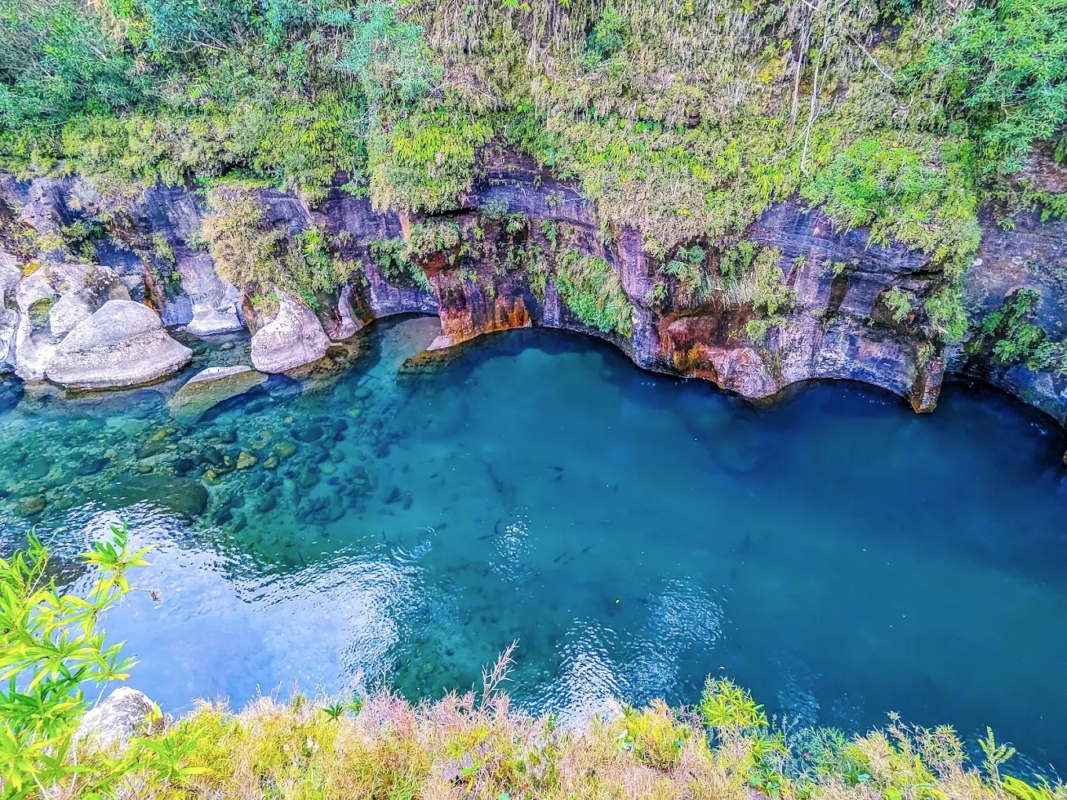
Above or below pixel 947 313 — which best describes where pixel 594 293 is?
below

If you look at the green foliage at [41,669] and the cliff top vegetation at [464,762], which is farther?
the cliff top vegetation at [464,762]

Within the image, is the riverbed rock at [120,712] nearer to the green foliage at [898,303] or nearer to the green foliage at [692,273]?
the green foliage at [692,273]

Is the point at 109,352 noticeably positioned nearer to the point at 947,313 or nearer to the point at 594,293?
the point at 594,293

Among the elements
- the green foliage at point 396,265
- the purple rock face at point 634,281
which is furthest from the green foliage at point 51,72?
the green foliage at point 396,265

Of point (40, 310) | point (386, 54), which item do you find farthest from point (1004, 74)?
point (40, 310)

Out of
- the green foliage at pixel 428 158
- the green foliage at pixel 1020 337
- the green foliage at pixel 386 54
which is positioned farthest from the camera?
the green foliage at pixel 428 158

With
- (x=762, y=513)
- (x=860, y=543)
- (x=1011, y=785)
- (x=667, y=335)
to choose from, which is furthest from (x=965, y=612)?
(x=667, y=335)

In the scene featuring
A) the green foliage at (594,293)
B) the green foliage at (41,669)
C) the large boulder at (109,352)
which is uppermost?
the green foliage at (41,669)
